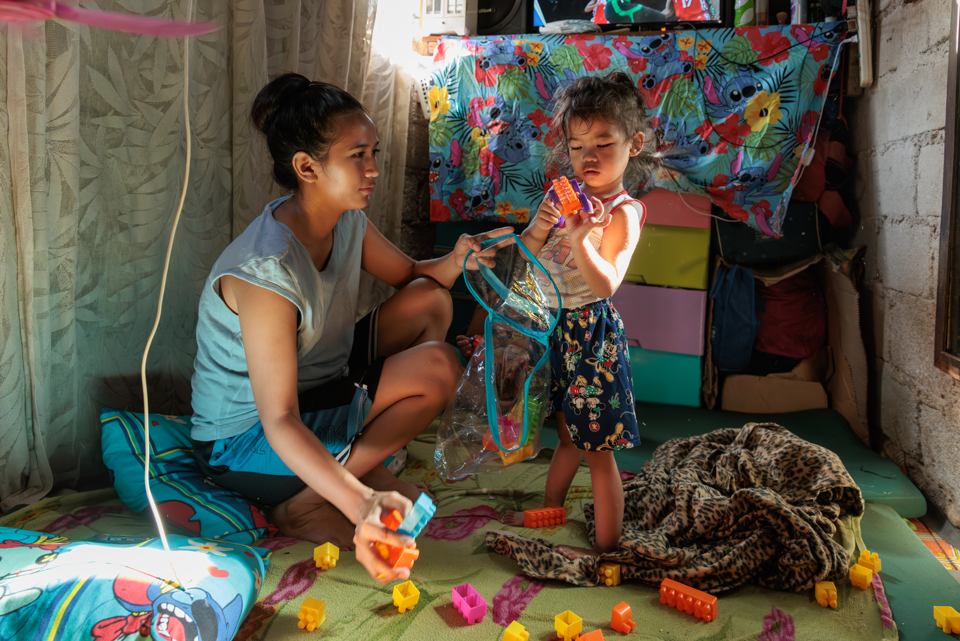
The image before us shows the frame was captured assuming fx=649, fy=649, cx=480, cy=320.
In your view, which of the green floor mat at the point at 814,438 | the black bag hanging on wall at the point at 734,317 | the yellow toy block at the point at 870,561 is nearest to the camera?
the yellow toy block at the point at 870,561

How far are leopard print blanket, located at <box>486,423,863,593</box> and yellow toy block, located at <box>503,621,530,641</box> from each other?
20cm

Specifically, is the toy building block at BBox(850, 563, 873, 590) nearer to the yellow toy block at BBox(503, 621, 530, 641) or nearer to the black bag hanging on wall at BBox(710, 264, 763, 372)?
the yellow toy block at BBox(503, 621, 530, 641)

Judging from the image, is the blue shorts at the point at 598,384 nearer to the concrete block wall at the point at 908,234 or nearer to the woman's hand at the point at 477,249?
the woman's hand at the point at 477,249

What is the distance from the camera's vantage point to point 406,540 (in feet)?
2.51

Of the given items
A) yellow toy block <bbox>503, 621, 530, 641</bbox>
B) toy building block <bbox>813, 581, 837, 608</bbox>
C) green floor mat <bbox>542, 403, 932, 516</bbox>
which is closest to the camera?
yellow toy block <bbox>503, 621, 530, 641</bbox>

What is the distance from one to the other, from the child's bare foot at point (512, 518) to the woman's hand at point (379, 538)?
72 cm

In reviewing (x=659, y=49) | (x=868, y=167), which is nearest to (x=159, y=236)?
(x=659, y=49)

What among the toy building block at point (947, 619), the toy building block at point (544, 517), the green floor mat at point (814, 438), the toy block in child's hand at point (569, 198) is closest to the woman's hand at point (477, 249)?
the toy block in child's hand at point (569, 198)

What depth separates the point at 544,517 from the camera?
1.47 metres

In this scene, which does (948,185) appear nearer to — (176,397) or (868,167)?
(868,167)

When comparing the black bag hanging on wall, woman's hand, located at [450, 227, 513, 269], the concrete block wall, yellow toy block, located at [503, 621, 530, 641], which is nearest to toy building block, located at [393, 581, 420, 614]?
yellow toy block, located at [503, 621, 530, 641]

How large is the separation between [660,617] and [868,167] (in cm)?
172

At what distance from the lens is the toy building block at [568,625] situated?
3.48 feet

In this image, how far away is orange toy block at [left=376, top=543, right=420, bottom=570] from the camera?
2.52ft
